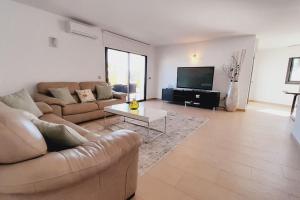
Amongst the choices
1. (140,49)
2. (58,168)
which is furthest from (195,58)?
(58,168)

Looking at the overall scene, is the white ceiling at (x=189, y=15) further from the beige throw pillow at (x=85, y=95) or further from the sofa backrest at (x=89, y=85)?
the beige throw pillow at (x=85, y=95)

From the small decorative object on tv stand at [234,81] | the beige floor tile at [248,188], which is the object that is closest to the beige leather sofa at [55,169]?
the beige floor tile at [248,188]

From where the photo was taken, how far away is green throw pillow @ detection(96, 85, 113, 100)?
393 centimetres

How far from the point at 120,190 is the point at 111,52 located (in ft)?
14.7

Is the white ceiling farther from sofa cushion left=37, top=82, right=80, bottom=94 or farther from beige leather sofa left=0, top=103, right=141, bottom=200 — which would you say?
beige leather sofa left=0, top=103, right=141, bottom=200

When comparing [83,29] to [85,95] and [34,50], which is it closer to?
[34,50]

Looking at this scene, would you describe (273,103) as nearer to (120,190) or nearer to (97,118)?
(97,118)

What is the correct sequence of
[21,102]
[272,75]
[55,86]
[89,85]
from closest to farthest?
[21,102] → [55,86] → [89,85] → [272,75]

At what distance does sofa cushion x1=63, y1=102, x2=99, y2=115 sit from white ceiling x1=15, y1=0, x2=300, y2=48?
199 centimetres

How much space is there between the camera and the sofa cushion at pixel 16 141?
0.67 m

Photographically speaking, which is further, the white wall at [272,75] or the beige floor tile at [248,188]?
the white wall at [272,75]

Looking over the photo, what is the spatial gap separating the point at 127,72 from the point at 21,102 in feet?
12.2

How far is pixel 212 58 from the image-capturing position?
5.31 metres

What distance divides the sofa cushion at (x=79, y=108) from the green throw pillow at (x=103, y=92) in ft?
1.66
